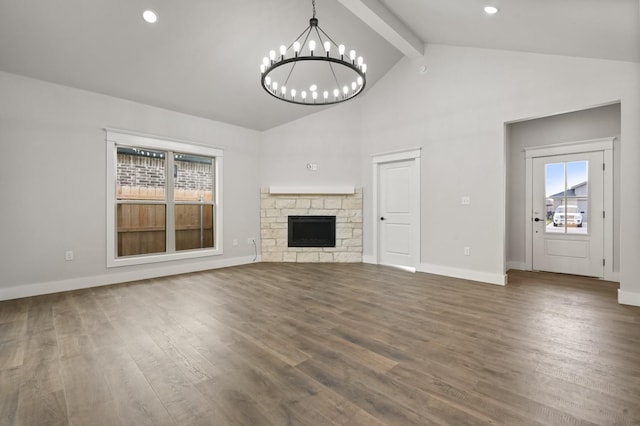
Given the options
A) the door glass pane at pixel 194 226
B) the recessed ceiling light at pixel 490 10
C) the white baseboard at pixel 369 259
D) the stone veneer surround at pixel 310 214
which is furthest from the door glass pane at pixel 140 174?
the recessed ceiling light at pixel 490 10

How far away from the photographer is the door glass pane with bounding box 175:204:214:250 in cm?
566

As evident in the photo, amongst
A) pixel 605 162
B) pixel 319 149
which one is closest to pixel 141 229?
pixel 319 149

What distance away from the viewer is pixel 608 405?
5.41 feet

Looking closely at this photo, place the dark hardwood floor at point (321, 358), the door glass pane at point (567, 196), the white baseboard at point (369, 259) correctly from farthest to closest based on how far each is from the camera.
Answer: the white baseboard at point (369, 259) < the door glass pane at point (567, 196) < the dark hardwood floor at point (321, 358)

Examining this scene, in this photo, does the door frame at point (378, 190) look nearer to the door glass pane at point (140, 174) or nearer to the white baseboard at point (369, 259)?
the white baseboard at point (369, 259)

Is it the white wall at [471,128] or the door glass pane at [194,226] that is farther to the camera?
the door glass pane at [194,226]

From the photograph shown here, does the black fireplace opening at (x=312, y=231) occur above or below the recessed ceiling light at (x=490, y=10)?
below

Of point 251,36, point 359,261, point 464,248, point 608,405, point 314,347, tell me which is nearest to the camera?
point 608,405

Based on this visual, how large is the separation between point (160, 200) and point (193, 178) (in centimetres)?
76

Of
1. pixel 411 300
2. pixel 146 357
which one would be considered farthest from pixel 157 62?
pixel 411 300

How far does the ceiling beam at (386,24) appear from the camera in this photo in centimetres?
353

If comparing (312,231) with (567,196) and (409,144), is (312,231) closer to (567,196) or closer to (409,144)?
(409,144)

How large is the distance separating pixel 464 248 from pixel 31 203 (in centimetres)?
612

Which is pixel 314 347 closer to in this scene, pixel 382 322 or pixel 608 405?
pixel 382 322
